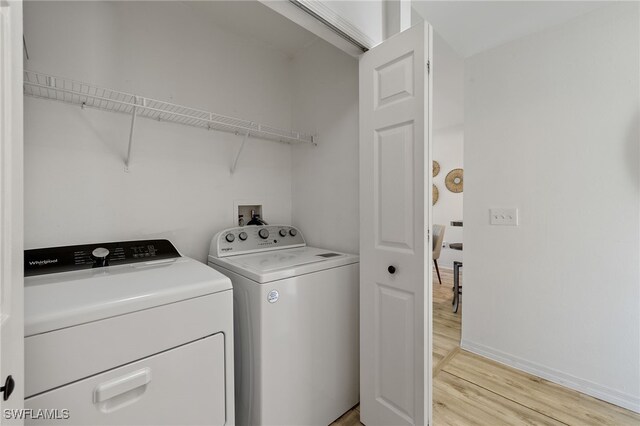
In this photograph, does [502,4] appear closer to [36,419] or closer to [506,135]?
[506,135]

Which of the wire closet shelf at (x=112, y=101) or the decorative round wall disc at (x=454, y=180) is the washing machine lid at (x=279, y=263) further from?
the decorative round wall disc at (x=454, y=180)

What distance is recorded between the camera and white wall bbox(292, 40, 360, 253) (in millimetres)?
1730

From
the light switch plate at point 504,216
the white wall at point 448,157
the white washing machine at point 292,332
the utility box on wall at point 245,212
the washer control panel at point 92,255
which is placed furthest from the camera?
the white wall at point 448,157

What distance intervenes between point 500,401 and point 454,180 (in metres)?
4.11

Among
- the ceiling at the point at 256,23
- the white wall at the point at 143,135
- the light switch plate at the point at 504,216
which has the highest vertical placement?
the ceiling at the point at 256,23

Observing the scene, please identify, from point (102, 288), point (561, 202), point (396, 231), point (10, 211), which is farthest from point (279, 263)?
point (561, 202)

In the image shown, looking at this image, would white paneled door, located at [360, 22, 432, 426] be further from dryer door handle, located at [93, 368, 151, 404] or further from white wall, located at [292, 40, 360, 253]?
dryer door handle, located at [93, 368, 151, 404]

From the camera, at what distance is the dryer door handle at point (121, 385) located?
2.58ft

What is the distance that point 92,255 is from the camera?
1202 millimetres

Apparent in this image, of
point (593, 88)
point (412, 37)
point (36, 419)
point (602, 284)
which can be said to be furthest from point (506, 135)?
point (36, 419)

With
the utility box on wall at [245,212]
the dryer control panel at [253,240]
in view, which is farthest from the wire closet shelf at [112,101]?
the dryer control panel at [253,240]

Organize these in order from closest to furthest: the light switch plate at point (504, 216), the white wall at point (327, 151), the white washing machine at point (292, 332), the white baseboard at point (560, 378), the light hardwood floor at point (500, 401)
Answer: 1. the white washing machine at point (292, 332)
2. the light hardwood floor at point (500, 401)
3. the white baseboard at point (560, 378)
4. the white wall at point (327, 151)
5. the light switch plate at point (504, 216)

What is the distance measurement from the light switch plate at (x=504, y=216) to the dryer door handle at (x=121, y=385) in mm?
2272

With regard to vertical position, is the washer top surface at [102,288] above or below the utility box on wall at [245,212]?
below
